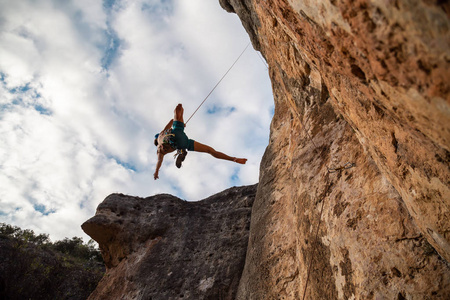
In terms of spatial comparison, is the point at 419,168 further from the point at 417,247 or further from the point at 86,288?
the point at 86,288

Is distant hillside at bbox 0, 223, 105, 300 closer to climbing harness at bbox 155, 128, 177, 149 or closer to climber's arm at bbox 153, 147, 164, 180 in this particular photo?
climber's arm at bbox 153, 147, 164, 180

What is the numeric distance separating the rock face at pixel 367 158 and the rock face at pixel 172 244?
1.33 metres

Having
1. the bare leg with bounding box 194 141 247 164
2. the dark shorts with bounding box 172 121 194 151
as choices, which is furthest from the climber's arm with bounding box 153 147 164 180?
the bare leg with bounding box 194 141 247 164

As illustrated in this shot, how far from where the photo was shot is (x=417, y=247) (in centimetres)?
252

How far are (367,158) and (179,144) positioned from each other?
251 inches

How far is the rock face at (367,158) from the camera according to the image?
1506mm

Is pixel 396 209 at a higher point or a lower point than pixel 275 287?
higher

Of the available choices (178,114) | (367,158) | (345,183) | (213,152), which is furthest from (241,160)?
(367,158)

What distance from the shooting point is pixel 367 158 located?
3424 millimetres

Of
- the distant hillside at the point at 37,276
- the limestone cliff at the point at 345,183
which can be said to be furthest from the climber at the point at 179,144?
the distant hillside at the point at 37,276

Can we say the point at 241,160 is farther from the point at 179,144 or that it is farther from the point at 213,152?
the point at 179,144

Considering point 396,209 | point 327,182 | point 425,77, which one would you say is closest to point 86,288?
point 327,182

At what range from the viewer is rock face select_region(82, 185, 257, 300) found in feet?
21.2

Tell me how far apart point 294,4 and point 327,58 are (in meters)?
0.62
